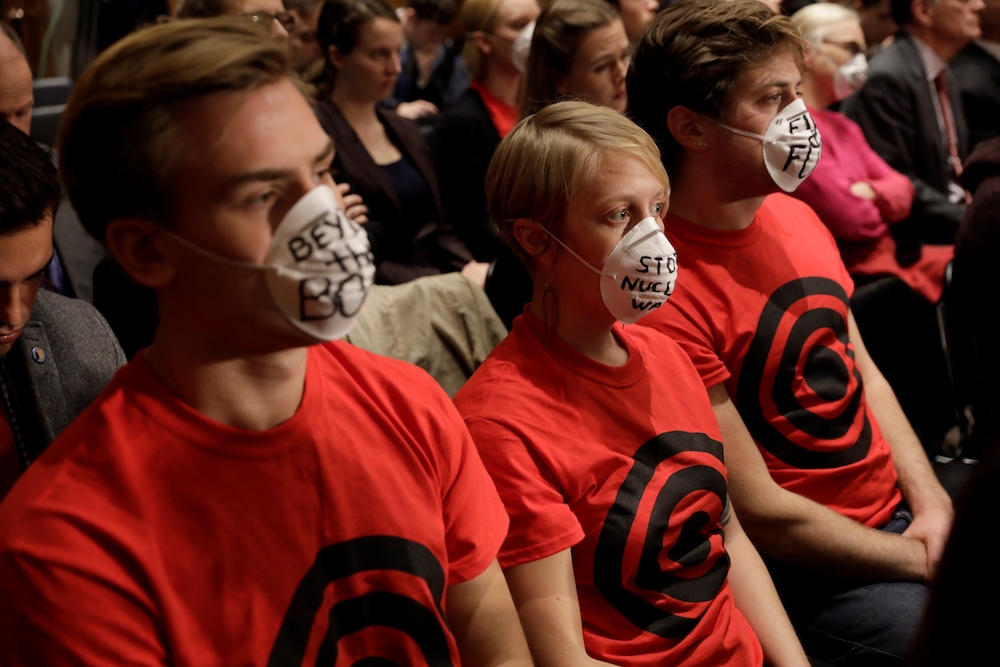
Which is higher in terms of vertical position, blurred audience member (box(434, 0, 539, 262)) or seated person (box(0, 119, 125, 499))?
seated person (box(0, 119, 125, 499))

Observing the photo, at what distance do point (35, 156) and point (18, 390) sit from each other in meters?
0.36

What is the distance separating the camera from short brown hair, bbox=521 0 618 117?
307 cm

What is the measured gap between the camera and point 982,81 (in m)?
4.37

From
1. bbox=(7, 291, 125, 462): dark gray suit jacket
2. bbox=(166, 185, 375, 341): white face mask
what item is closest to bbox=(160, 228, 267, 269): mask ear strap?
bbox=(166, 185, 375, 341): white face mask

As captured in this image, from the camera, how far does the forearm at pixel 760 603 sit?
1795 mm

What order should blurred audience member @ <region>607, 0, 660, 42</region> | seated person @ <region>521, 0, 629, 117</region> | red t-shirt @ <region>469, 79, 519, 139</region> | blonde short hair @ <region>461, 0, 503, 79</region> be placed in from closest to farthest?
1. seated person @ <region>521, 0, 629, 117</region>
2. red t-shirt @ <region>469, 79, 519, 139</region>
3. blurred audience member @ <region>607, 0, 660, 42</region>
4. blonde short hair @ <region>461, 0, 503, 79</region>

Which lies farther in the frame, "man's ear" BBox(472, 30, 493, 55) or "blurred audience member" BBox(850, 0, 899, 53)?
"blurred audience member" BBox(850, 0, 899, 53)

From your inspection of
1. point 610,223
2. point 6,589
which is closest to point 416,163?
point 610,223

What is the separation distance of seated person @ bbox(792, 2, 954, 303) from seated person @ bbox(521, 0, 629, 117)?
A: 0.75 m

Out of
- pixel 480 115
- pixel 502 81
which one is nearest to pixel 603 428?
pixel 480 115

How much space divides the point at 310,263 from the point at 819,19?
10.7 feet

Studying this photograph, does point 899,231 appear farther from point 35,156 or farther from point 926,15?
point 35,156

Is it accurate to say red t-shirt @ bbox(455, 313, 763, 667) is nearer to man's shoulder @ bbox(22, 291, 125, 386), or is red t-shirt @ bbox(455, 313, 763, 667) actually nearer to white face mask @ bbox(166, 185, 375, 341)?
white face mask @ bbox(166, 185, 375, 341)

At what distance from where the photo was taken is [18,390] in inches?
62.2
